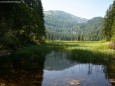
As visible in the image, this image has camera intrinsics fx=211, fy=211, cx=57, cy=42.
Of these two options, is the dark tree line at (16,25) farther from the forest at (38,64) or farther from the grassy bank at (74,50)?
the grassy bank at (74,50)

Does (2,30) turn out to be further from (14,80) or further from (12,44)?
(14,80)

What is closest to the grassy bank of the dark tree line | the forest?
the forest

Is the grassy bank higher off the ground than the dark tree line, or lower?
lower

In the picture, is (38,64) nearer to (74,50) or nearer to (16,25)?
(74,50)

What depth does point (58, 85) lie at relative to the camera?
16.4 metres

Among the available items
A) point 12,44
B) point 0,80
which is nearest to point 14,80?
point 0,80

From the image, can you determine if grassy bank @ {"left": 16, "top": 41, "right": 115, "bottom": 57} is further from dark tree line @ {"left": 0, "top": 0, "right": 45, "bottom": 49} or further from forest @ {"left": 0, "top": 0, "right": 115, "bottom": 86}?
dark tree line @ {"left": 0, "top": 0, "right": 45, "bottom": 49}

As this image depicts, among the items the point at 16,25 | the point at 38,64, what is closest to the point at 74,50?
the point at 16,25

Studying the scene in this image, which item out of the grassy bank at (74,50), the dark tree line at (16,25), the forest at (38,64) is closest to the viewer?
the forest at (38,64)

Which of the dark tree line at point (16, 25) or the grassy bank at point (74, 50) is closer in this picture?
the dark tree line at point (16, 25)

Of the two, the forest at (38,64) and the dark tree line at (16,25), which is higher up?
the dark tree line at (16,25)

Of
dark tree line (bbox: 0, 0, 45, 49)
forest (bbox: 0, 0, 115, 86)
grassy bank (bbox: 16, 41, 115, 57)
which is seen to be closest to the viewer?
forest (bbox: 0, 0, 115, 86)

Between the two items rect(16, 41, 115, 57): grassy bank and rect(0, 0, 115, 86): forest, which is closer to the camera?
rect(0, 0, 115, 86): forest

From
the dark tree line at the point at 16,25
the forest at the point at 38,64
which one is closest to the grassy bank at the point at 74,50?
the forest at the point at 38,64
